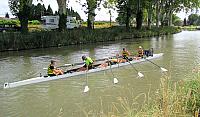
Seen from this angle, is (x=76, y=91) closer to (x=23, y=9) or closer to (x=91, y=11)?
(x=23, y=9)

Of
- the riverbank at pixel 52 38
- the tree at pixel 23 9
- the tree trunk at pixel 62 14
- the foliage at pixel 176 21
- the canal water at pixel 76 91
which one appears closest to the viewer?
the canal water at pixel 76 91

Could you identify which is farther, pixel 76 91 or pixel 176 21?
pixel 176 21

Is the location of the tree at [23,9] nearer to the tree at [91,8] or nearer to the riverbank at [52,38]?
the riverbank at [52,38]

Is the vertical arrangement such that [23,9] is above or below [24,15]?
above

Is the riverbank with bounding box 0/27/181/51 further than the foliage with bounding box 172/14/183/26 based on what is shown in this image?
No

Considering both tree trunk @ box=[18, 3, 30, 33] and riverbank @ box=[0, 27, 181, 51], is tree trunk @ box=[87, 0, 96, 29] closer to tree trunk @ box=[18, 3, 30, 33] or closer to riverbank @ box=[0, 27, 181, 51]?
riverbank @ box=[0, 27, 181, 51]

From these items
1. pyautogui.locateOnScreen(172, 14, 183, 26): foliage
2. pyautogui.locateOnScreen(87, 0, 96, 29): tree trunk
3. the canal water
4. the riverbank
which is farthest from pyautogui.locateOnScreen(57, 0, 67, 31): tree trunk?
pyautogui.locateOnScreen(172, 14, 183, 26): foliage

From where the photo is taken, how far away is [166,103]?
22.5ft

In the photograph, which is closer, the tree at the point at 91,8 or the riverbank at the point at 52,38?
the riverbank at the point at 52,38

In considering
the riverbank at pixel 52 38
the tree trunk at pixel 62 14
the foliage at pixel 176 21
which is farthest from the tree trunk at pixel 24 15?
the foliage at pixel 176 21

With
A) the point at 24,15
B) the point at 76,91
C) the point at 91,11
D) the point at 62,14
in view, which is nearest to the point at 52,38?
the point at 62,14

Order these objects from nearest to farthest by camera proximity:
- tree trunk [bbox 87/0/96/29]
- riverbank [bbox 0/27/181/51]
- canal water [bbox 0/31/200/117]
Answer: canal water [bbox 0/31/200/117]
riverbank [bbox 0/27/181/51]
tree trunk [bbox 87/0/96/29]

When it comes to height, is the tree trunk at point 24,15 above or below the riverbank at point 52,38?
above

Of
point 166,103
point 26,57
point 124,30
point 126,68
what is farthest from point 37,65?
point 124,30
